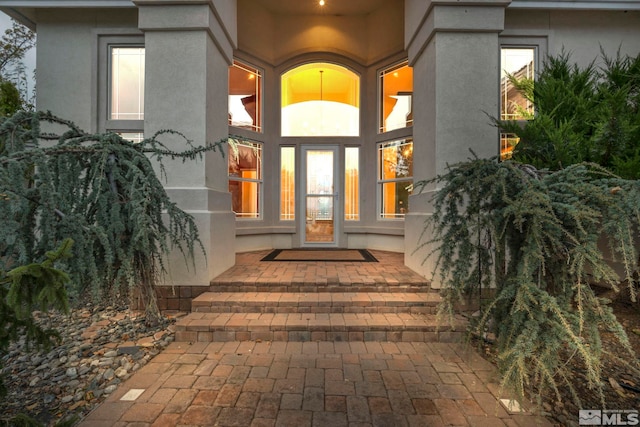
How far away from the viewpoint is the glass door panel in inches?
288

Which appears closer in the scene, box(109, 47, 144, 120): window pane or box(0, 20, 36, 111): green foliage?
box(109, 47, 144, 120): window pane

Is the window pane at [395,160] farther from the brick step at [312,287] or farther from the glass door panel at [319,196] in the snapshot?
the brick step at [312,287]

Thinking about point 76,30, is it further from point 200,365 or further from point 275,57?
point 200,365

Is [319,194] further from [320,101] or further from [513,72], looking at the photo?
[513,72]

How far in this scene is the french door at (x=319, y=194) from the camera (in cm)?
729

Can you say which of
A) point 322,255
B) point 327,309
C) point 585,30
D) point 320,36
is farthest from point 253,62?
point 585,30

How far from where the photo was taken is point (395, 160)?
6.82m

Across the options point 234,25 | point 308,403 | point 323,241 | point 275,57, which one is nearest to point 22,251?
point 308,403

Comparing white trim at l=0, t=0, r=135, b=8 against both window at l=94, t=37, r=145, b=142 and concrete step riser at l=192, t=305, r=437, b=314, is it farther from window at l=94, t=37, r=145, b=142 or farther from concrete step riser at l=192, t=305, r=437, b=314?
concrete step riser at l=192, t=305, r=437, b=314

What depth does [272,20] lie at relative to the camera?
7.05m

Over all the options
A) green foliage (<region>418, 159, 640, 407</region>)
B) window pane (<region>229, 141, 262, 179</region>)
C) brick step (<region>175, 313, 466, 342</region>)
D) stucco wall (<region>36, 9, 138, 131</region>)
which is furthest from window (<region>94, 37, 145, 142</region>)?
green foliage (<region>418, 159, 640, 407</region>)

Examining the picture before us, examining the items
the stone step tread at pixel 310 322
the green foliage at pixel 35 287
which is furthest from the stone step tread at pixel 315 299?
the green foliage at pixel 35 287

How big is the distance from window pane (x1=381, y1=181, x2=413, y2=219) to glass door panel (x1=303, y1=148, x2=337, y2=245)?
3.74 ft

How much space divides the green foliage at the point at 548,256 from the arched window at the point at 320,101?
5.18 metres
